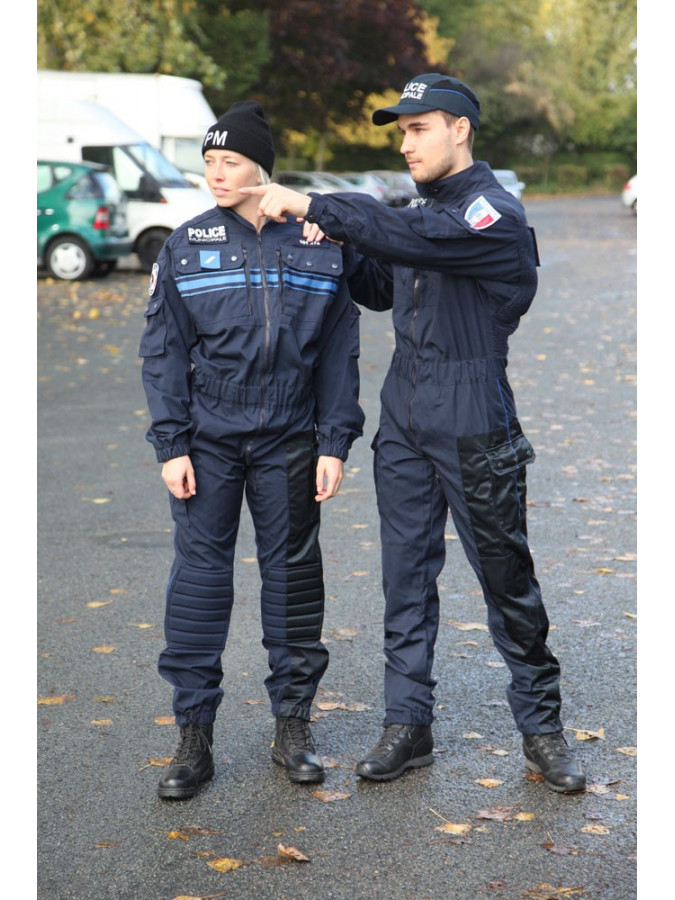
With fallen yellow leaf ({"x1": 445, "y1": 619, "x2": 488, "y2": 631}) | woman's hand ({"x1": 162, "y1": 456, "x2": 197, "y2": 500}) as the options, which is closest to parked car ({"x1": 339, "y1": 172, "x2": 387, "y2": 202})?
fallen yellow leaf ({"x1": 445, "y1": 619, "x2": 488, "y2": 631})

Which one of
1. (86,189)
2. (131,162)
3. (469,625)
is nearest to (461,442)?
(469,625)

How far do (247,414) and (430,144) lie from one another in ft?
3.22

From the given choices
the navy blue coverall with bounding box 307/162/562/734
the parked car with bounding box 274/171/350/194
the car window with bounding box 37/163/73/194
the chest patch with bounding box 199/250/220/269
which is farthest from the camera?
→ the parked car with bounding box 274/171/350/194

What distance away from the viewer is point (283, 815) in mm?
3840

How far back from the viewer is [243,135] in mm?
3938

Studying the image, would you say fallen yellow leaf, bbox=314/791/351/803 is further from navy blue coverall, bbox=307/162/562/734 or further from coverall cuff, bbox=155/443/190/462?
coverall cuff, bbox=155/443/190/462

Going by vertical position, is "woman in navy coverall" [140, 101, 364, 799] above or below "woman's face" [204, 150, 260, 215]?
below

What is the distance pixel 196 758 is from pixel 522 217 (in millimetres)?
1930

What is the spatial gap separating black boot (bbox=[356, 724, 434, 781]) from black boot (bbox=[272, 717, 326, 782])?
15 centimetres

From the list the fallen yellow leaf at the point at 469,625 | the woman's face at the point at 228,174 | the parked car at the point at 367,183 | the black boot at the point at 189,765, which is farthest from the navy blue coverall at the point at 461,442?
the parked car at the point at 367,183

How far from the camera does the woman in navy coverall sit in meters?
3.97
